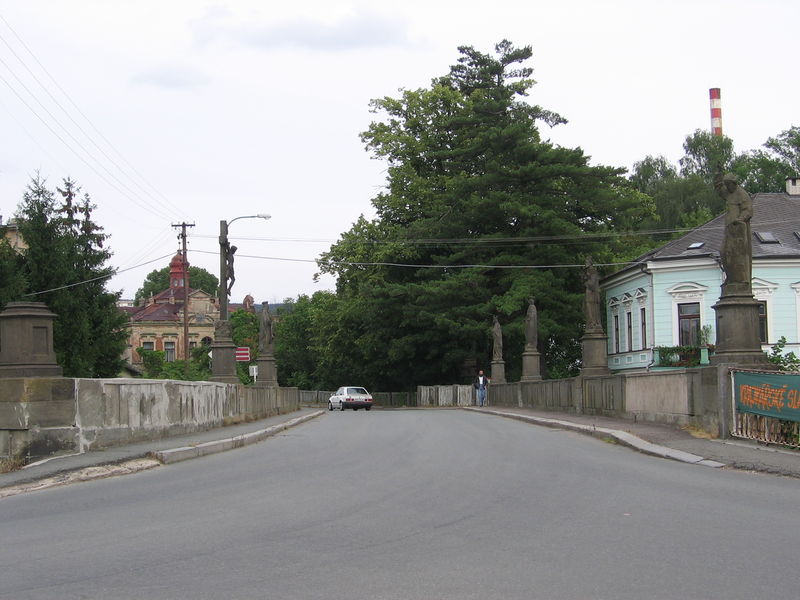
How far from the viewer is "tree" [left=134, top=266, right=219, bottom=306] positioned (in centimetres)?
13062

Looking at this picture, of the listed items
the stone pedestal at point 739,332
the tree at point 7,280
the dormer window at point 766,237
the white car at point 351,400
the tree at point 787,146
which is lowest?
the white car at point 351,400

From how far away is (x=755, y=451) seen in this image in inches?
528

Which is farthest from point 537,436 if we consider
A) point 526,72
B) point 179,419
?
point 526,72

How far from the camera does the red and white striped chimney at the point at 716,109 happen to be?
256 ft

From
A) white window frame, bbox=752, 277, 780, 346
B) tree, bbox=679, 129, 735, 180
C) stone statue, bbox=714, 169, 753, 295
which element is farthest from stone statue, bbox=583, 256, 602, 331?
tree, bbox=679, 129, 735, 180

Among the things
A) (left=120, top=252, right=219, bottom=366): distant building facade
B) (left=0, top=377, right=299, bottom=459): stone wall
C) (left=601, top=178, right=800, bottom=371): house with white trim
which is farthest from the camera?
(left=120, top=252, right=219, bottom=366): distant building facade

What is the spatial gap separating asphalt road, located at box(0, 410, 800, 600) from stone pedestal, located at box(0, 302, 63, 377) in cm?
258

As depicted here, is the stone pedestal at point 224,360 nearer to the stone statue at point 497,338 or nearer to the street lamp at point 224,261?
the street lamp at point 224,261

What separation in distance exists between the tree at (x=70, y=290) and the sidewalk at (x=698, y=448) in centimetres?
2689

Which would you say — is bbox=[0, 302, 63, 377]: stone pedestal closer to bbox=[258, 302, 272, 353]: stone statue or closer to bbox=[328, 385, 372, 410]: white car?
bbox=[258, 302, 272, 353]: stone statue

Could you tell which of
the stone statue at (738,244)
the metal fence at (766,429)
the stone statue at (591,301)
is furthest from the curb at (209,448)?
the stone statue at (591,301)

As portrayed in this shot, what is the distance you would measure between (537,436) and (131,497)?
417 inches

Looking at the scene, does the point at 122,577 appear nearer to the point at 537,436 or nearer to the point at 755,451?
the point at 755,451

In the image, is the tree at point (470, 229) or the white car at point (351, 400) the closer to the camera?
the tree at point (470, 229)
